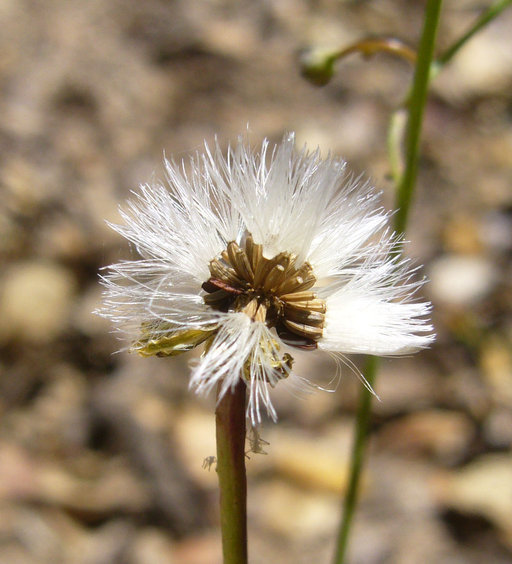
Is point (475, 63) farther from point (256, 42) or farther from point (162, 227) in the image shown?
point (162, 227)

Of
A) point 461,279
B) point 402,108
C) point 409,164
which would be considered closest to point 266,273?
point 409,164

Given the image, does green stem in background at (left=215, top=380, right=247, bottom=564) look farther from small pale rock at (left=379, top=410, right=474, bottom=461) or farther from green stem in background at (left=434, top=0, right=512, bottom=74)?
small pale rock at (left=379, top=410, right=474, bottom=461)

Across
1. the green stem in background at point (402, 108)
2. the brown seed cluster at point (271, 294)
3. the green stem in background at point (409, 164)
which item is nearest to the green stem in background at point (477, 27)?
the green stem in background at point (402, 108)

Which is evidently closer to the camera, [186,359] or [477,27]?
[477,27]

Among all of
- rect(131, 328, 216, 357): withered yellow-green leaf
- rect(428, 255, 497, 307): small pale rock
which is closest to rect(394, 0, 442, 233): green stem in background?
rect(131, 328, 216, 357): withered yellow-green leaf

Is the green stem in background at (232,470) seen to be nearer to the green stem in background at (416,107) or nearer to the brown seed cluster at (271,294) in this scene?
the brown seed cluster at (271,294)

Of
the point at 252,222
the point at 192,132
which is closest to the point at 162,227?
the point at 252,222

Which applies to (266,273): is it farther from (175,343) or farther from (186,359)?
(186,359)
